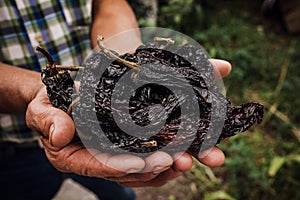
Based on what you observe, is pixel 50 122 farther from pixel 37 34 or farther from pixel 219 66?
pixel 219 66

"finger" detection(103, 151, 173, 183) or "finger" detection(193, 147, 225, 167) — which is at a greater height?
"finger" detection(103, 151, 173, 183)

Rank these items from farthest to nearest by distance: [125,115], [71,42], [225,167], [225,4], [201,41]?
[225,4]
[201,41]
[225,167]
[71,42]
[125,115]

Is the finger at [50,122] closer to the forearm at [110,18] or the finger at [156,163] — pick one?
the finger at [156,163]

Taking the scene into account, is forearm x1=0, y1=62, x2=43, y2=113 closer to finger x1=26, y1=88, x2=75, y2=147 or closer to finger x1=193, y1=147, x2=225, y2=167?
finger x1=26, y1=88, x2=75, y2=147

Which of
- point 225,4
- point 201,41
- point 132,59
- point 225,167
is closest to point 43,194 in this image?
point 132,59

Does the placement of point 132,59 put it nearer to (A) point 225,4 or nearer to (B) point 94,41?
(B) point 94,41

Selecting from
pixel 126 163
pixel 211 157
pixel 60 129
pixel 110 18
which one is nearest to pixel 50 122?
pixel 60 129

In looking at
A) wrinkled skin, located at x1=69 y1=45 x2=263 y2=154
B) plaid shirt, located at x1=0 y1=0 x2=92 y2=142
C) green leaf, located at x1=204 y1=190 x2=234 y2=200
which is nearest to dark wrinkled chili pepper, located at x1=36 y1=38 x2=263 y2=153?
wrinkled skin, located at x1=69 y1=45 x2=263 y2=154

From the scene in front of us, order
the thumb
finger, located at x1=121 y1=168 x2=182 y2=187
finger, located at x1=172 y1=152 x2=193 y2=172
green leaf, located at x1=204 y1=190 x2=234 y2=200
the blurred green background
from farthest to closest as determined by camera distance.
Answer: the blurred green background, green leaf, located at x1=204 y1=190 x2=234 y2=200, finger, located at x1=121 y1=168 x2=182 y2=187, finger, located at x1=172 y1=152 x2=193 y2=172, the thumb
